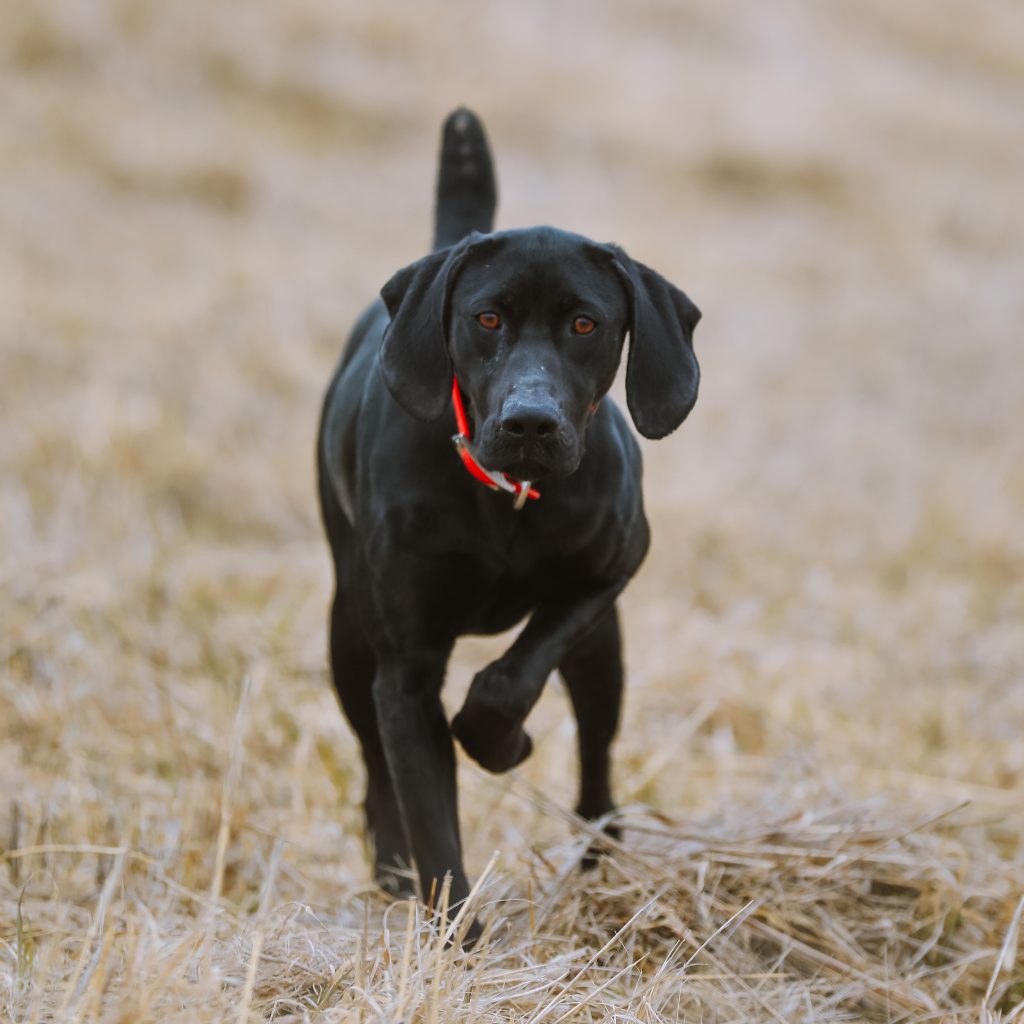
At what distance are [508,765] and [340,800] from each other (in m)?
1.53

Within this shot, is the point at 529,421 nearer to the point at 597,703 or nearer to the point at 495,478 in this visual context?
the point at 495,478

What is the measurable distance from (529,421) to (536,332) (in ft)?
0.94

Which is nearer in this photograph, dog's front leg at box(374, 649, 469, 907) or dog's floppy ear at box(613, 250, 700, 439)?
dog's floppy ear at box(613, 250, 700, 439)

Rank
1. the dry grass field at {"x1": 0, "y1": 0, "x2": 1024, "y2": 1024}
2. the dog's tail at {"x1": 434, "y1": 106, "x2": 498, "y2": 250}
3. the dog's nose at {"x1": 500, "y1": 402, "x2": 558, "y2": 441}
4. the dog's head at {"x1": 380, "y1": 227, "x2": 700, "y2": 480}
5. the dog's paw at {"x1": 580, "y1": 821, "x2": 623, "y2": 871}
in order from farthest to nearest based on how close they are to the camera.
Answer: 1. the dog's tail at {"x1": 434, "y1": 106, "x2": 498, "y2": 250}
2. the dog's paw at {"x1": 580, "y1": 821, "x2": 623, "y2": 871}
3. the dry grass field at {"x1": 0, "y1": 0, "x2": 1024, "y2": 1024}
4. the dog's head at {"x1": 380, "y1": 227, "x2": 700, "y2": 480}
5. the dog's nose at {"x1": 500, "y1": 402, "x2": 558, "y2": 441}

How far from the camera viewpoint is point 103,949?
7.99 ft

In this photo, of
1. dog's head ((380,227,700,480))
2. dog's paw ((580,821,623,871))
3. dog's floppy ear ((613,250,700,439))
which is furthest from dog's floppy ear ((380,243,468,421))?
dog's paw ((580,821,623,871))

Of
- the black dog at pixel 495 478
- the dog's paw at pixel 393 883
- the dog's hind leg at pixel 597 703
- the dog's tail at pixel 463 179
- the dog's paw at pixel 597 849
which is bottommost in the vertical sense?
the dog's paw at pixel 393 883

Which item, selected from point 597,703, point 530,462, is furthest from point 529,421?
point 597,703

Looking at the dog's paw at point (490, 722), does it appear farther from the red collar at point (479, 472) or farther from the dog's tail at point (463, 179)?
the dog's tail at point (463, 179)

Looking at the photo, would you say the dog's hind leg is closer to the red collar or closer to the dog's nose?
the red collar

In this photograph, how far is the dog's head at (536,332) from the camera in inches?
121

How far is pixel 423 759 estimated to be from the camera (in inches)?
132

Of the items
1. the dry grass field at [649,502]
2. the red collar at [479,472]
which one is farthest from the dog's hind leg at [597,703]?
the red collar at [479,472]

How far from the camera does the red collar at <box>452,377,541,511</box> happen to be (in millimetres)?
3131
